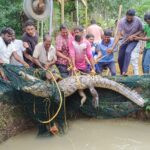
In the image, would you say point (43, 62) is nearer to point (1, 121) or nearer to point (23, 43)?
point (23, 43)

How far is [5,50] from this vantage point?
713 centimetres

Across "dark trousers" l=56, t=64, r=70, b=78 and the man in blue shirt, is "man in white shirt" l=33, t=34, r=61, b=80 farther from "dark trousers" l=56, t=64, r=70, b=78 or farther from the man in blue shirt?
the man in blue shirt

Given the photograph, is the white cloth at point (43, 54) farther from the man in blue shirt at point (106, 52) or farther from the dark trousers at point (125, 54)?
the dark trousers at point (125, 54)

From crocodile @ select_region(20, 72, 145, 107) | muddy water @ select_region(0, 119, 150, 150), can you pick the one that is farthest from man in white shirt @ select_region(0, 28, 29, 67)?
muddy water @ select_region(0, 119, 150, 150)

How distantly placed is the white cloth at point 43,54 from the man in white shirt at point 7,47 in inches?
Answer: 16.5

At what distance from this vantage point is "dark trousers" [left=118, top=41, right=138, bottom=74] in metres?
8.38

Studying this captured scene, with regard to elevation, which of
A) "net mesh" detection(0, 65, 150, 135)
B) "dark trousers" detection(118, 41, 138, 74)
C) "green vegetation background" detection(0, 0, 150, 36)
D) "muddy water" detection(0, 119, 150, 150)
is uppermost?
"green vegetation background" detection(0, 0, 150, 36)

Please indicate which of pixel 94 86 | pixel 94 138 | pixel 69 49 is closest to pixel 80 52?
pixel 69 49

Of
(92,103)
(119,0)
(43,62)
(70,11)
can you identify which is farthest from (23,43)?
(119,0)

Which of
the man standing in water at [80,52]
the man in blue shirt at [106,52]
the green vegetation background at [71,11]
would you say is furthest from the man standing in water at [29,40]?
the green vegetation background at [71,11]

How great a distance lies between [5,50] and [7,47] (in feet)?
0.26

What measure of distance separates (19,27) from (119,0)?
10194 millimetres

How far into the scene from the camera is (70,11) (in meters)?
18.6

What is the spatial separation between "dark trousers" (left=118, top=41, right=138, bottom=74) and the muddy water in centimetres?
149
